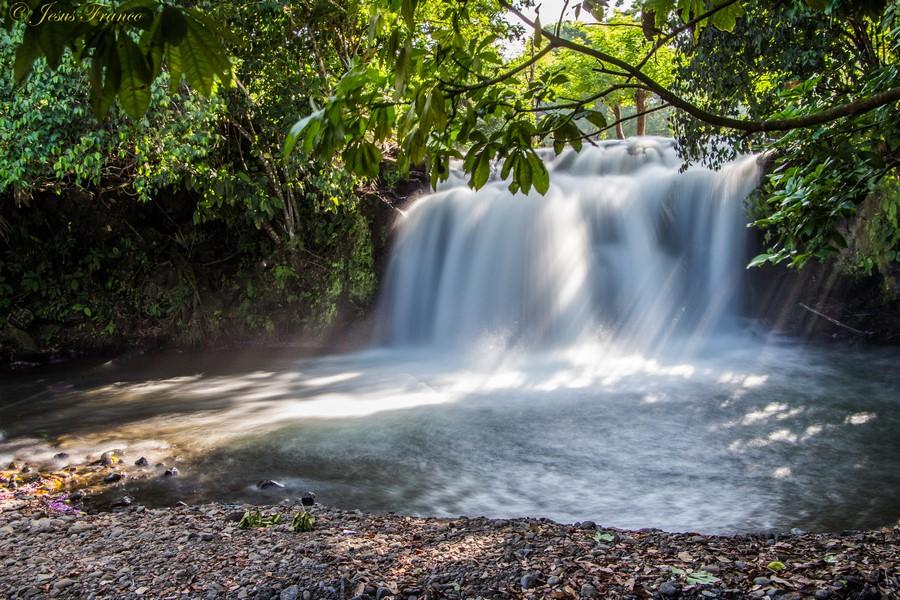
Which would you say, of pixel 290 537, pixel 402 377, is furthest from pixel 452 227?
pixel 290 537

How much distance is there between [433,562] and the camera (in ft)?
9.37

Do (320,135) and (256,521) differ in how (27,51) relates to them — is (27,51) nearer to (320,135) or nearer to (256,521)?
(320,135)

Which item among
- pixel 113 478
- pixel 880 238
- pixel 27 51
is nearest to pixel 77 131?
pixel 113 478

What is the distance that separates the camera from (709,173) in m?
10.6

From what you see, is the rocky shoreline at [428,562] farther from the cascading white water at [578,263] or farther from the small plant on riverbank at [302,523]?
the cascading white water at [578,263]

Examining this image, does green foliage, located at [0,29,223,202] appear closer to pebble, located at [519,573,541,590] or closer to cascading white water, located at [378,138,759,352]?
cascading white water, located at [378,138,759,352]

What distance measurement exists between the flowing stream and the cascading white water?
0.11ft

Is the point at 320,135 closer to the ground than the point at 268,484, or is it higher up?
higher up

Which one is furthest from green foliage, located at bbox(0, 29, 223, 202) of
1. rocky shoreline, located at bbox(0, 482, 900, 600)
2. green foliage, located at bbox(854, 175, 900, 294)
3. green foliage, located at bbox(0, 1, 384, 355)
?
green foliage, located at bbox(854, 175, 900, 294)

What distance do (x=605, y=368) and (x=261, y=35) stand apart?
6.14m

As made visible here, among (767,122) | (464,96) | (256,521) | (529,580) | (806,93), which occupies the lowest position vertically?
(256,521)

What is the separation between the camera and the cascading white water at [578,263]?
10359 mm

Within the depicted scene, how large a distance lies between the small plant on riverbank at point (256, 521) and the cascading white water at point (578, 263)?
6975 millimetres

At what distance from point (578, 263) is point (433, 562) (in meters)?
8.61
